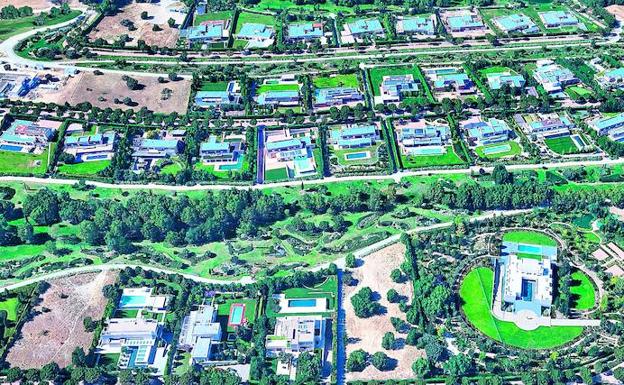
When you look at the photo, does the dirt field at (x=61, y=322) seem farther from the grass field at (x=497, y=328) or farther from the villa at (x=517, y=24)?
the villa at (x=517, y=24)

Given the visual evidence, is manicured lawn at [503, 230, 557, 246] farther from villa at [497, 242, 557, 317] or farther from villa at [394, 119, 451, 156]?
villa at [394, 119, 451, 156]

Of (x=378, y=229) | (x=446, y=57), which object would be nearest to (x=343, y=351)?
(x=378, y=229)

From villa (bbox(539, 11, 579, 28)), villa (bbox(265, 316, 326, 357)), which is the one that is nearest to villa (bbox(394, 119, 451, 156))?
villa (bbox(265, 316, 326, 357))

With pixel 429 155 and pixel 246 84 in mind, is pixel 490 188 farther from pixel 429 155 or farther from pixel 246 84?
pixel 246 84

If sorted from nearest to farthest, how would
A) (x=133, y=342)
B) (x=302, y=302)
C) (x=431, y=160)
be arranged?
(x=133, y=342) < (x=302, y=302) < (x=431, y=160)

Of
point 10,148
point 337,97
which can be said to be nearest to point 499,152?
point 337,97

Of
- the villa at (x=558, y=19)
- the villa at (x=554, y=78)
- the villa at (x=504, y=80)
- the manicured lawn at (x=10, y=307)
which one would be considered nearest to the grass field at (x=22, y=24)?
the manicured lawn at (x=10, y=307)

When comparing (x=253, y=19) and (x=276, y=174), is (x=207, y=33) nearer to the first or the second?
(x=253, y=19)
